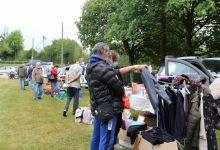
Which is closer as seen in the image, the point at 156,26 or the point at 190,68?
the point at 190,68

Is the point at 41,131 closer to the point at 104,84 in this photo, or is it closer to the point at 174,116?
the point at 174,116

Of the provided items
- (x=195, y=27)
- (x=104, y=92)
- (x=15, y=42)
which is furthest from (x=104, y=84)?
(x=15, y=42)

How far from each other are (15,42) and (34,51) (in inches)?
453

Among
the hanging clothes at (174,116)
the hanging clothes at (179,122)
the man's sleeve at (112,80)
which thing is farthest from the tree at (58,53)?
the man's sleeve at (112,80)

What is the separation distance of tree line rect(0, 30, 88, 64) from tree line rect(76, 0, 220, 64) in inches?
1231

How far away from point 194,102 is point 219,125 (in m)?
1.25

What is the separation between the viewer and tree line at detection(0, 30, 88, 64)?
249 ft

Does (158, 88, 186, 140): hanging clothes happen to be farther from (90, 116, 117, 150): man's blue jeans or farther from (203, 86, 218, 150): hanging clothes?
(90, 116, 117, 150): man's blue jeans

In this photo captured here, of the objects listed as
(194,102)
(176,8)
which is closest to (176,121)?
(194,102)

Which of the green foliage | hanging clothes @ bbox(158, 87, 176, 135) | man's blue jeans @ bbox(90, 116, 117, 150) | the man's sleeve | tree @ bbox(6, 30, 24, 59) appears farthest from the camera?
tree @ bbox(6, 30, 24, 59)

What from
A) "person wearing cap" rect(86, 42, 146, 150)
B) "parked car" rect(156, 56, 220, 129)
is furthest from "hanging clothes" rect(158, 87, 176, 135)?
"parked car" rect(156, 56, 220, 129)

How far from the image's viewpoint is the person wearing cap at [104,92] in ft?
17.2

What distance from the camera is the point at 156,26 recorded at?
22172mm

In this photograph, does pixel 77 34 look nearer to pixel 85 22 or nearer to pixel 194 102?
pixel 85 22
